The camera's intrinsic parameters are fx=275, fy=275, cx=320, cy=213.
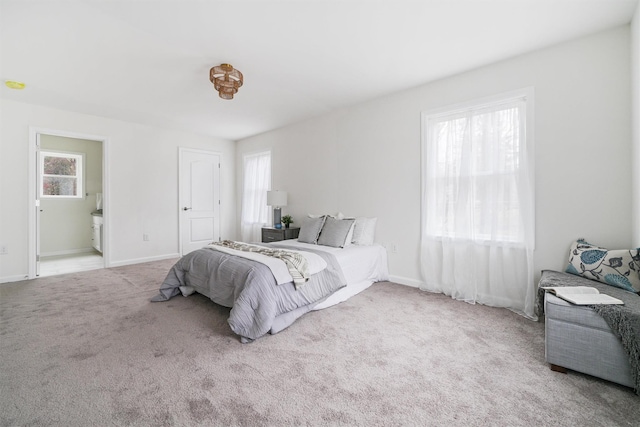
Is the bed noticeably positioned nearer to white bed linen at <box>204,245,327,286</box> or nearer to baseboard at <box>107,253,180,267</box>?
white bed linen at <box>204,245,327,286</box>

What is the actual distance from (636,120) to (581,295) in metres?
1.49

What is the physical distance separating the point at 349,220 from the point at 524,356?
2.29 m

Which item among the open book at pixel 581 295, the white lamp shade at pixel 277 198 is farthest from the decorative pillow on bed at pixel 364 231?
the open book at pixel 581 295

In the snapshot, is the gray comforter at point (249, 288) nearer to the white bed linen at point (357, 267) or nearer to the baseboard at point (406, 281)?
the white bed linen at point (357, 267)

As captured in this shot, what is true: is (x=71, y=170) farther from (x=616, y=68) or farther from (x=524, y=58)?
(x=616, y=68)

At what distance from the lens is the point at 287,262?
2543 mm

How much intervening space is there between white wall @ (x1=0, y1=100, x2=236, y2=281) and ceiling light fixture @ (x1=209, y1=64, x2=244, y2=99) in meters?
2.95

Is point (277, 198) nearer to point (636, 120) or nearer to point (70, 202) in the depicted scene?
point (636, 120)

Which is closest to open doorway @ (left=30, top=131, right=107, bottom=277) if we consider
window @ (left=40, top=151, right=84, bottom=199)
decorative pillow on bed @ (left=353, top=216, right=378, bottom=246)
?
window @ (left=40, top=151, right=84, bottom=199)

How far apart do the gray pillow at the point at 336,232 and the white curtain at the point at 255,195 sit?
217 centimetres

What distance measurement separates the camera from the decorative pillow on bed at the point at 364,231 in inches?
148

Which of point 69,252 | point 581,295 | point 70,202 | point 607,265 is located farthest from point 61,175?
point 607,265

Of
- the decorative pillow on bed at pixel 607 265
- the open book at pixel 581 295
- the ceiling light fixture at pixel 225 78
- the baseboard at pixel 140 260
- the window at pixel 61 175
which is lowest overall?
the baseboard at pixel 140 260

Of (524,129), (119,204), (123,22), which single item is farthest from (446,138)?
(119,204)
